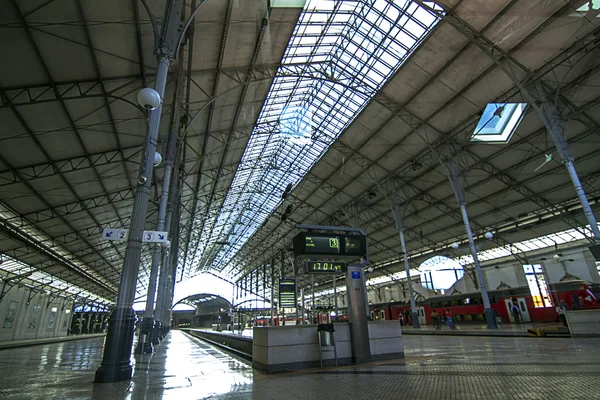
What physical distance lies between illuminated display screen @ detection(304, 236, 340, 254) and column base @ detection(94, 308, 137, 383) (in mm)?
4543

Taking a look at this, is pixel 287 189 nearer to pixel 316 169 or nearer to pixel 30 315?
pixel 316 169

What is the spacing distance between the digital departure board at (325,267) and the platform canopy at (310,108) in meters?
8.95

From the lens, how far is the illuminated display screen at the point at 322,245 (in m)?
8.49

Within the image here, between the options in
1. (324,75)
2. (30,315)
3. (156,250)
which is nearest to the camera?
(156,250)

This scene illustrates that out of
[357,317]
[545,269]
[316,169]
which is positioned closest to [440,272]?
[545,269]

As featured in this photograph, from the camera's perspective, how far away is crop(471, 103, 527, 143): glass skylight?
58.0 ft

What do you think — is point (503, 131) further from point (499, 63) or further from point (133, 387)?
point (133, 387)

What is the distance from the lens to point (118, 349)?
611cm

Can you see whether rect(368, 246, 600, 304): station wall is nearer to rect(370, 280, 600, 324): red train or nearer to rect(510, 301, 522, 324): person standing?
rect(370, 280, 600, 324): red train

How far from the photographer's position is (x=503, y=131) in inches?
771

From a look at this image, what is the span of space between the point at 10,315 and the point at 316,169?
98.3 ft

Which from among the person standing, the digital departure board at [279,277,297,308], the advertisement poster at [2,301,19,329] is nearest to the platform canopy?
the advertisement poster at [2,301,19,329]

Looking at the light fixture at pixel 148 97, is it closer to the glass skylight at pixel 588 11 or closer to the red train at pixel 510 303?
the glass skylight at pixel 588 11

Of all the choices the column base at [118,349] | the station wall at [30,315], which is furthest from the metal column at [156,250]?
the station wall at [30,315]
